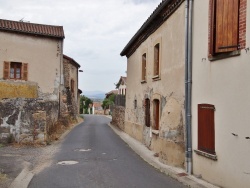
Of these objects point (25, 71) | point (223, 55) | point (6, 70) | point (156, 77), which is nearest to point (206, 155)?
point (223, 55)

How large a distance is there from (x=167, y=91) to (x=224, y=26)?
192 inches

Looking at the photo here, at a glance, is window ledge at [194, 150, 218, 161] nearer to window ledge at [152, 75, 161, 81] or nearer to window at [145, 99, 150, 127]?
window ledge at [152, 75, 161, 81]

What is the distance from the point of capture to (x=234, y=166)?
7355 mm

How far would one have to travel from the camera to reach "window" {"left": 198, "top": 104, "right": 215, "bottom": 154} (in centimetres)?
852

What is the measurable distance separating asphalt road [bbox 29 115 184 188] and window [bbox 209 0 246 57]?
12.1ft

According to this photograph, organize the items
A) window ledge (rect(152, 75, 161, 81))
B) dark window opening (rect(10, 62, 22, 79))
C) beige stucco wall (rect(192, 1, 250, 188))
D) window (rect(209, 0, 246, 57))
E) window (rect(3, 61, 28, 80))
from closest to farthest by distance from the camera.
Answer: beige stucco wall (rect(192, 1, 250, 188)) → window (rect(209, 0, 246, 57)) → window ledge (rect(152, 75, 161, 81)) → window (rect(3, 61, 28, 80)) → dark window opening (rect(10, 62, 22, 79))

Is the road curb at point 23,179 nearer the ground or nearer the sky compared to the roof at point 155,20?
nearer the ground

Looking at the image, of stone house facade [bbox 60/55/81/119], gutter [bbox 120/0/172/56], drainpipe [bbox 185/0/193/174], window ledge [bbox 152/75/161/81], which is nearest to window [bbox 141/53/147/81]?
gutter [bbox 120/0/172/56]

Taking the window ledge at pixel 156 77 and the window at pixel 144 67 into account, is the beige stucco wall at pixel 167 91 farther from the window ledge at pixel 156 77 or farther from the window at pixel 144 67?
the window at pixel 144 67

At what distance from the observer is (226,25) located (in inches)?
312

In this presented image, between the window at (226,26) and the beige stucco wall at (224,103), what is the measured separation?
24 cm

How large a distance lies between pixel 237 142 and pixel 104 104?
58.8 m

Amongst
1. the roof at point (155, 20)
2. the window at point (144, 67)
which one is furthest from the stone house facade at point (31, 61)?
the window at point (144, 67)

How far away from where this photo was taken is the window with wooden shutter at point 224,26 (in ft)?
24.6
